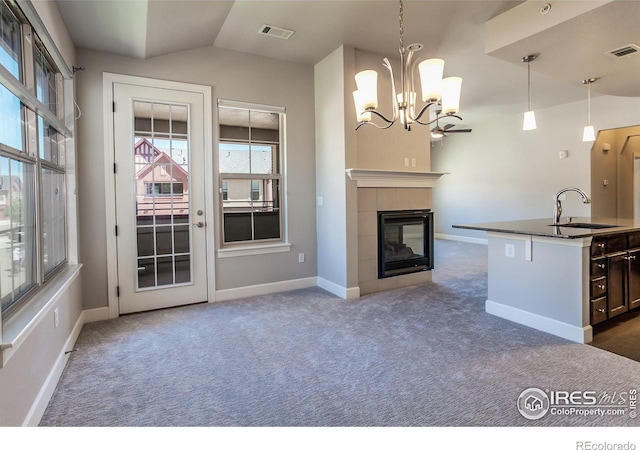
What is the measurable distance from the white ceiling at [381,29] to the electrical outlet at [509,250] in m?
1.81

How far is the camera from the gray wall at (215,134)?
3330mm

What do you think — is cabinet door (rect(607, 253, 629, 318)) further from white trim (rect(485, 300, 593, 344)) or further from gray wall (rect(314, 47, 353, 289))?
gray wall (rect(314, 47, 353, 289))

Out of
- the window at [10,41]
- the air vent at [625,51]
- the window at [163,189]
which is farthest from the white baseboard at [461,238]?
the window at [10,41]

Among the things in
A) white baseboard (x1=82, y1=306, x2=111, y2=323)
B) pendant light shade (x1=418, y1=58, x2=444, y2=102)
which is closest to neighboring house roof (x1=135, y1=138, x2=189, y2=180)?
white baseboard (x1=82, y1=306, x2=111, y2=323)

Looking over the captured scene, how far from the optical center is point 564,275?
112 inches

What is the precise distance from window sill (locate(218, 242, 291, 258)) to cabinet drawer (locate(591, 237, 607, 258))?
3.01 metres

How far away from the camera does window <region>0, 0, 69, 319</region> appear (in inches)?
71.0

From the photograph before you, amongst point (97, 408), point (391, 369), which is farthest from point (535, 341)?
point (97, 408)

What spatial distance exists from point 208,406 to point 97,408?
615 mm

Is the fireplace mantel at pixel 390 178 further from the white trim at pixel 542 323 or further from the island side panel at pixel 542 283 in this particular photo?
the white trim at pixel 542 323

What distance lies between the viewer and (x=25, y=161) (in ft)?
6.76

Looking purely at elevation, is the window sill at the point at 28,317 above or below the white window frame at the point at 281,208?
below

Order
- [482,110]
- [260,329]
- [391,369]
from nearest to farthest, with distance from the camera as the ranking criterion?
[391,369] < [260,329] < [482,110]

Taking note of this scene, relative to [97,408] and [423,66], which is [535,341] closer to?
[423,66]
